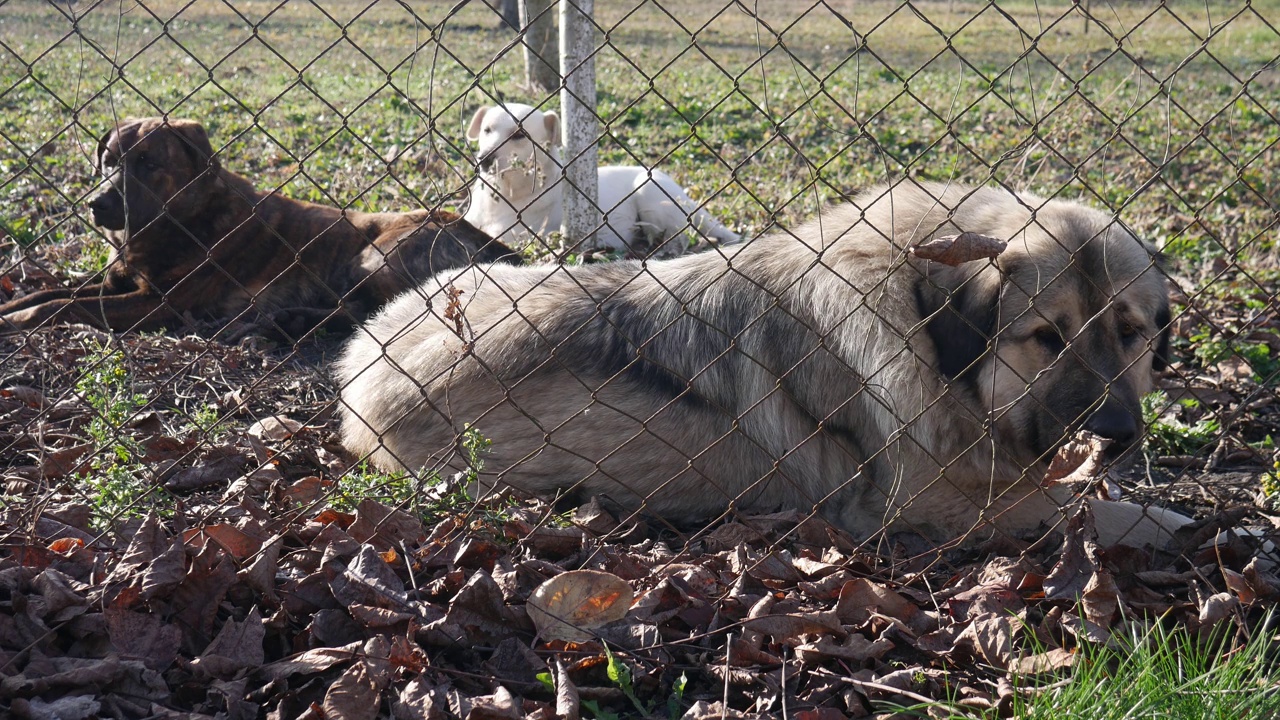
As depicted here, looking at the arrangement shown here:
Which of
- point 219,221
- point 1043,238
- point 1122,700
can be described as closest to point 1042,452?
point 1043,238

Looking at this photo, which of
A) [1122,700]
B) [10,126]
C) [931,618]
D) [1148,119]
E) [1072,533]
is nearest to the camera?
[1122,700]

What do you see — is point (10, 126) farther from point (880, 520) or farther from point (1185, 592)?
point (1185, 592)

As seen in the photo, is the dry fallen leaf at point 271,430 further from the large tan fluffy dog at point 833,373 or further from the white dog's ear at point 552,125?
the white dog's ear at point 552,125

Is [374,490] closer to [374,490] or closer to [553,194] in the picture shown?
[374,490]

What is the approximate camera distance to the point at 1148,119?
1080 centimetres

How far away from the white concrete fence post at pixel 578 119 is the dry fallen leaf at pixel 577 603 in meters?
2.88

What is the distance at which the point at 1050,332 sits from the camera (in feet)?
11.3

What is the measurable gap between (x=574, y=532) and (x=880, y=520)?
1.19m

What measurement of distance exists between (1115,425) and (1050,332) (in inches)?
14.8

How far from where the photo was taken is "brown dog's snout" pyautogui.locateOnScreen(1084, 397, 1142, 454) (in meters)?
3.34

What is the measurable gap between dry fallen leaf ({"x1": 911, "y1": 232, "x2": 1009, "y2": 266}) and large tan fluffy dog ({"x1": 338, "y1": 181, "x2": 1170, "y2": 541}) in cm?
22

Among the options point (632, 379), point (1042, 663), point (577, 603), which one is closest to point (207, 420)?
point (632, 379)

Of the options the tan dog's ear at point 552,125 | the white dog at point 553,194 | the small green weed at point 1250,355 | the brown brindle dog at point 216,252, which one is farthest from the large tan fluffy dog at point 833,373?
the tan dog's ear at point 552,125

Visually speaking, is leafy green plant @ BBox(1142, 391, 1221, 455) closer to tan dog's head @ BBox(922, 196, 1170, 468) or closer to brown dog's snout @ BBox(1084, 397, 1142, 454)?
tan dog's head @ BBox(922, 196, 1170, 468)
